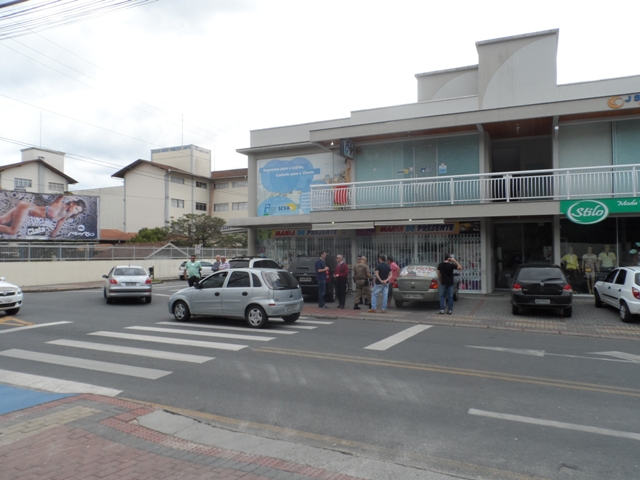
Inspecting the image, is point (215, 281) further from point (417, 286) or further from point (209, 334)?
point (417, 286)

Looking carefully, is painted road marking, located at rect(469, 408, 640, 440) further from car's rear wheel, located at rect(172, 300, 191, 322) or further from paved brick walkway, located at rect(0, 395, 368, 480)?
car's rear wheel, located at rect(172, 300, 191, 322)

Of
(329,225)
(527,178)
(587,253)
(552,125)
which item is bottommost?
(587,253)

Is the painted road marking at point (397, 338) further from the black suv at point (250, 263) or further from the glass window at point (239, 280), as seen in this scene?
the black suv at point (250, 263)

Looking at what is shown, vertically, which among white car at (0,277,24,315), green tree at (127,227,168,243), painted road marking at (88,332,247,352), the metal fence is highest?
green tree at (127,227,168,243)

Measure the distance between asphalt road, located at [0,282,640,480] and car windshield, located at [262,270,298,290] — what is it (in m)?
1.04

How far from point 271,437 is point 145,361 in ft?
14.6

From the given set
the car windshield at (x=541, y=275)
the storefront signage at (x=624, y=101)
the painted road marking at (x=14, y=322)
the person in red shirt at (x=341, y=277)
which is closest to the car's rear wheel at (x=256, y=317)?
the person in red shirt at (x=341, y=277)

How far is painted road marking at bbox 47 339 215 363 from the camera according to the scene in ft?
30.2

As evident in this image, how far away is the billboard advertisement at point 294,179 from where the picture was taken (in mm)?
22500

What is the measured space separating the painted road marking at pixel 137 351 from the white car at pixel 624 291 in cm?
1081

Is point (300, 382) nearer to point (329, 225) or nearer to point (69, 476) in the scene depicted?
point (69, 476)

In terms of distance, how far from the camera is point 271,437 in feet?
17.9

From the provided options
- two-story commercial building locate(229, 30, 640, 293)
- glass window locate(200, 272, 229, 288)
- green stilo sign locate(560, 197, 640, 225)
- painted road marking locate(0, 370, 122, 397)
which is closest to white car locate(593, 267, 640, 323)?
green stilo sign locate(560, 197, 640, 225)

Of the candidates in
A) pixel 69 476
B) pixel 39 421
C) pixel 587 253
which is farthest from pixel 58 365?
pixel 587 253
